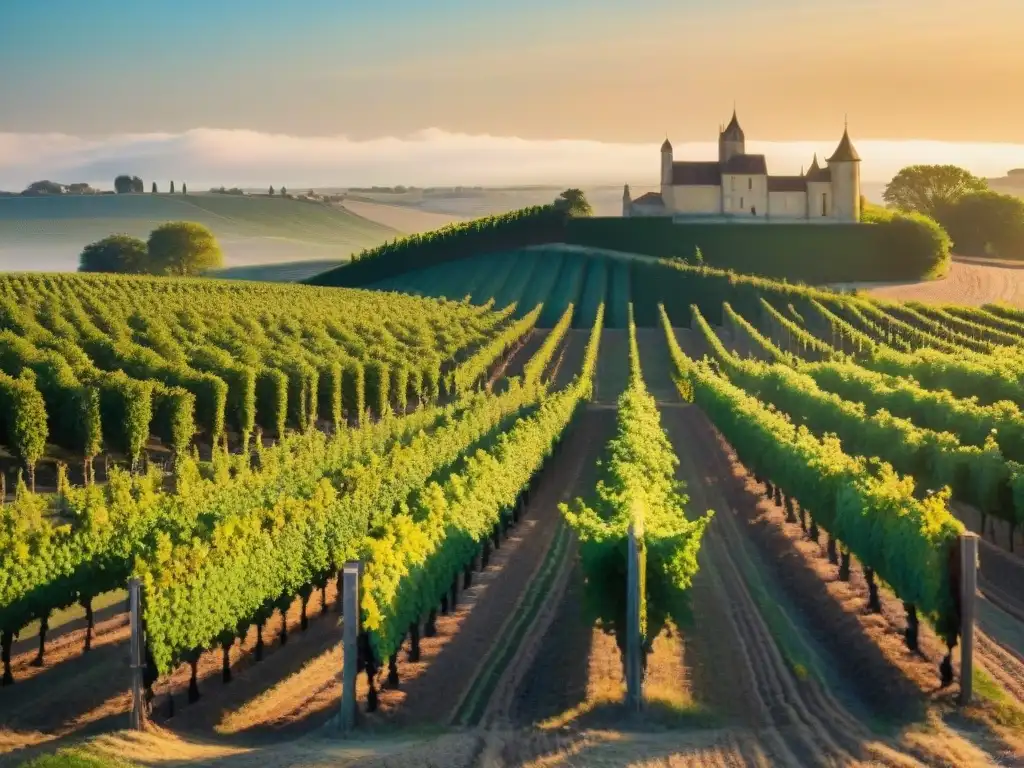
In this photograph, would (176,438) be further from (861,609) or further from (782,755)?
(782,755)

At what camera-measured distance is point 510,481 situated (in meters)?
33.1

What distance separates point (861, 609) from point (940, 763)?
9.10 m

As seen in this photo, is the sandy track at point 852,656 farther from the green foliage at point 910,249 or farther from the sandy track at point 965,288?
the green foliage at point 910,249

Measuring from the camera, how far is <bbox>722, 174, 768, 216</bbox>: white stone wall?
138 metres

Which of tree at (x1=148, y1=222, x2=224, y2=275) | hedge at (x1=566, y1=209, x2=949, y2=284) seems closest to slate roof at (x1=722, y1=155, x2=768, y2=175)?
hedge at (x1=566, y1=209, x2=949, y2=284)

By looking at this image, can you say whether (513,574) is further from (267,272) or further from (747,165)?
(267,272)

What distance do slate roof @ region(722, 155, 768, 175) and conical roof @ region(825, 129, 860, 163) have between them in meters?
6.89

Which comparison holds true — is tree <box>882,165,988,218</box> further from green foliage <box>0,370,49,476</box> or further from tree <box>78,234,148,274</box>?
green foliage <box>0,370,49,476</box>

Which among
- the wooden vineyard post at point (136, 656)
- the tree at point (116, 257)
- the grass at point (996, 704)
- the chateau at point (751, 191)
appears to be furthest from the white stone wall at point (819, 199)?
the wooden vineyard post at point (136, 656)

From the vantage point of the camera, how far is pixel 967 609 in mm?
19734

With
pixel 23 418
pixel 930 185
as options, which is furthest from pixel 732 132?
pixel 23 418

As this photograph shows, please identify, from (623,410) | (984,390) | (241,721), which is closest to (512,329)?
(984,390)

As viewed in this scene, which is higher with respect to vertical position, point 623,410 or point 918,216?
point 918,216

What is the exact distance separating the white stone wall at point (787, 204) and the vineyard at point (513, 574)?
84.7m
